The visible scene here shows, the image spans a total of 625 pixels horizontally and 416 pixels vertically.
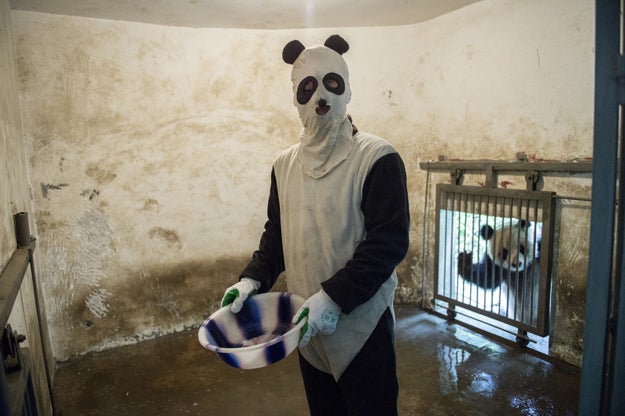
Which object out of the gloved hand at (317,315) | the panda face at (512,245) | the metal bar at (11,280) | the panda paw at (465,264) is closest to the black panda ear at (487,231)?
the panda face at (512,245)

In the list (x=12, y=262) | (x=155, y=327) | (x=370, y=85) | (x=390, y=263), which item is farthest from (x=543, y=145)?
(x=155, y=327)

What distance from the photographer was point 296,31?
2980mm

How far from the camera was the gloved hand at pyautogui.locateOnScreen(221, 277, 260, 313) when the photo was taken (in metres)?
1.22

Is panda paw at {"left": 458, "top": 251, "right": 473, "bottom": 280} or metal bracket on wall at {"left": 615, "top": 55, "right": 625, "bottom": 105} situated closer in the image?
metal bracket on wall at {"left": 615, "top": 55, "right": 625, "bottom": 105}

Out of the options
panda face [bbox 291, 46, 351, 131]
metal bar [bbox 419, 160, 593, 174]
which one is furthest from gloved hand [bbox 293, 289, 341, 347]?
metal bar [bbox 419, 160, 593, 174]

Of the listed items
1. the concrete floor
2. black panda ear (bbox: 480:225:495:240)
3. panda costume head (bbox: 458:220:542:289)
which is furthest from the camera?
black panda ear (bbox: 480:225:495:240)

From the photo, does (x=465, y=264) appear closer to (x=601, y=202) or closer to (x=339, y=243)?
(x=339, y=243)

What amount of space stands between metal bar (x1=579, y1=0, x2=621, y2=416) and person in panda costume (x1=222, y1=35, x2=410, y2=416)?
19.4 inches

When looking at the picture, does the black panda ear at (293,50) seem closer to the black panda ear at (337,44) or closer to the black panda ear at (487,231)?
the black panda ear at (337,44)

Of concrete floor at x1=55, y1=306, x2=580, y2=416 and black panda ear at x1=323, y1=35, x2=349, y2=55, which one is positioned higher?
black panda ear at x1=323, y1=35, x2=349, y2=55

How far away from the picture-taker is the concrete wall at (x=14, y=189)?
1537 mm

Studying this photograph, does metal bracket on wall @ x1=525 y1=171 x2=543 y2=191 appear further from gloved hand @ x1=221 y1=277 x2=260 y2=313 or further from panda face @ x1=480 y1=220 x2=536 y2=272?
gloved hand @ x1=221 y1=277 x2=260 y2=313

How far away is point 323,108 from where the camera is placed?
1235mm

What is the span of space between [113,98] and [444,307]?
9.80 feet
